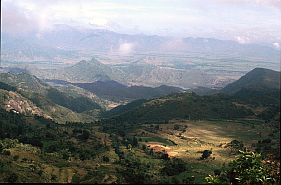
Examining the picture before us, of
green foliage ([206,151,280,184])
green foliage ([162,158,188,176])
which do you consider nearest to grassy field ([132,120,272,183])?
green foliage ([162,158,188,176])

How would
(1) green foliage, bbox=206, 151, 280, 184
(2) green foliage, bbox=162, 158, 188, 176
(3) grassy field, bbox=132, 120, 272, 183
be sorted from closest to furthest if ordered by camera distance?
(1) green foliage, bbox=206, 151, 280, 184
(2) green foliage, bbox=162, 158, 188, 176
(3) grassy field, bbox=132, 120, 272, 183

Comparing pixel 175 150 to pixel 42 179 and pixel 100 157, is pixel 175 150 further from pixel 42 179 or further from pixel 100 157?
pixel 42 179

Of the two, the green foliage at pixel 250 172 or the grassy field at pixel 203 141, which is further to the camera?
the grassy field at pixel 203 141

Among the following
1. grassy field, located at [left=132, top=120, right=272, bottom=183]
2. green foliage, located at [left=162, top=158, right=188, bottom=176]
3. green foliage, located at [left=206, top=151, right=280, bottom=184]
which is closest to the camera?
green foliage, located at [left=206, top=151, right=280, bottom=184]

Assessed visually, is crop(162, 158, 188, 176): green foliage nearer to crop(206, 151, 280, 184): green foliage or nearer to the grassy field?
the grassy field

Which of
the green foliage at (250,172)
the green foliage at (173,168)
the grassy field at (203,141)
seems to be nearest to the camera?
the green foliage at (250,172)

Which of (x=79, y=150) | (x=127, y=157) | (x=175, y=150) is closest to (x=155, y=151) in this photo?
(x=175, y=150)

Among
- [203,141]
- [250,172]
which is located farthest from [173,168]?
[250,172]

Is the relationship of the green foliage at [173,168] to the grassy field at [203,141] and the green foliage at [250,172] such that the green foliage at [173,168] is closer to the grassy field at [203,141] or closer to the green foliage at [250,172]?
→ the grassy field at [203,141]

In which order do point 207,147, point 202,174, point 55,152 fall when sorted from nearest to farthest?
1. point 202,174
2. point 55,152
3. point 207,147

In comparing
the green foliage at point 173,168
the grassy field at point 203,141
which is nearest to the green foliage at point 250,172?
the green foliage at point 173,168

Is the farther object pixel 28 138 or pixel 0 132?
pixel 0 132
